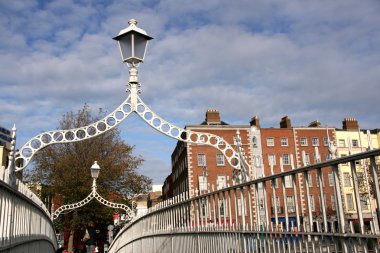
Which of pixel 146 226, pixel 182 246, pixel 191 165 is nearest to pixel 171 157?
pixel 191 165

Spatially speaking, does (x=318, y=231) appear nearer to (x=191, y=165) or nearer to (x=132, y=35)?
(x=132, y=35)

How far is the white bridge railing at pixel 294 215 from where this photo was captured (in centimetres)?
359

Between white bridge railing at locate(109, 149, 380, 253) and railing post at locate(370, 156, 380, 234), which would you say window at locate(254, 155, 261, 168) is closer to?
white bridge railing at locate(109, 149, 380, 253)

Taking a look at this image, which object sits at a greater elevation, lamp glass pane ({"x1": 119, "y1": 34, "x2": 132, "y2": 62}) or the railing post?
lamp glass pane ({"x1": 119, "y1": 34, "x2": 132, "y2": 62})

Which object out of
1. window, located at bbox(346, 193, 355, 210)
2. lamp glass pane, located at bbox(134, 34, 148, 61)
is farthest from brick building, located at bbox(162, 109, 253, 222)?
window, located at bbox(346, 193, 355, 210)

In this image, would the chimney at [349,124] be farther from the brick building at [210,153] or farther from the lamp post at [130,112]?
the lamp post at [130,112]

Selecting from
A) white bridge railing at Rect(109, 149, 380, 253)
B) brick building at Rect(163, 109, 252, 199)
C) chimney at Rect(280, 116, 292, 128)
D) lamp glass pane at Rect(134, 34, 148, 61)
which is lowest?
white bridge railing at Rect(109, 149, 380, 253)

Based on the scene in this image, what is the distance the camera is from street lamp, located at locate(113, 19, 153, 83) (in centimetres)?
903

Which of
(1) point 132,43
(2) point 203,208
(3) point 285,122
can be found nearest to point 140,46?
(1) point 132,43

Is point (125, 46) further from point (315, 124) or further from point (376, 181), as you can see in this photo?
point (315, 124)

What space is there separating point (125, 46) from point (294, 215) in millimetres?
5804

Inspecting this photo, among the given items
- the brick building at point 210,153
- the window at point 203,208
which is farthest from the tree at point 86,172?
the window at point 203,208

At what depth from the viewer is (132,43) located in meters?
9.13

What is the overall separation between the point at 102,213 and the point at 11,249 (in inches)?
1189
